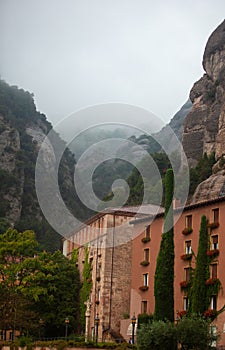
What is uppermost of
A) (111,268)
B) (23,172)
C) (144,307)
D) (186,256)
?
(23,172)

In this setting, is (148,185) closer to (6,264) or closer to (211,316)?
(6,264)

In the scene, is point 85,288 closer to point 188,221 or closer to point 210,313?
point 188,221

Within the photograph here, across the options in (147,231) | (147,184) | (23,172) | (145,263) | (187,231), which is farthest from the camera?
(23,172)

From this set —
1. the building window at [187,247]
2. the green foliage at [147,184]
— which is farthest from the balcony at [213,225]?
the green foliage at [147,184]

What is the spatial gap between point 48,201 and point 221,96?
3446 centimetres

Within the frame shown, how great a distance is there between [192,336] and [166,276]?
978cm

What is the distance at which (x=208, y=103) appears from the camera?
105m

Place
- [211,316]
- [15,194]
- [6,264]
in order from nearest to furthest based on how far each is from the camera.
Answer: [211,316] → [6,264] → [15,194]

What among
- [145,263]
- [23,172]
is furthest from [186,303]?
[23,172]

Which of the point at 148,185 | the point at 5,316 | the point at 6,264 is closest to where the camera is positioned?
the point at 5,316

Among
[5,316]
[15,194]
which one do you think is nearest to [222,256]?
[5,316]

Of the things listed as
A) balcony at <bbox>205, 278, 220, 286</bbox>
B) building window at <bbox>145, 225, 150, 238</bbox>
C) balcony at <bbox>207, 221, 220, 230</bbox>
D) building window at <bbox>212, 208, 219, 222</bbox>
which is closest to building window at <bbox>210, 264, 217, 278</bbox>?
balcony at <bbox>205, 278, 220, 286</bbox>

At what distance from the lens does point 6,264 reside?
58.1 m

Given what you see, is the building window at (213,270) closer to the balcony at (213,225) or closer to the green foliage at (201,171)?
the balcony at (213,225)
